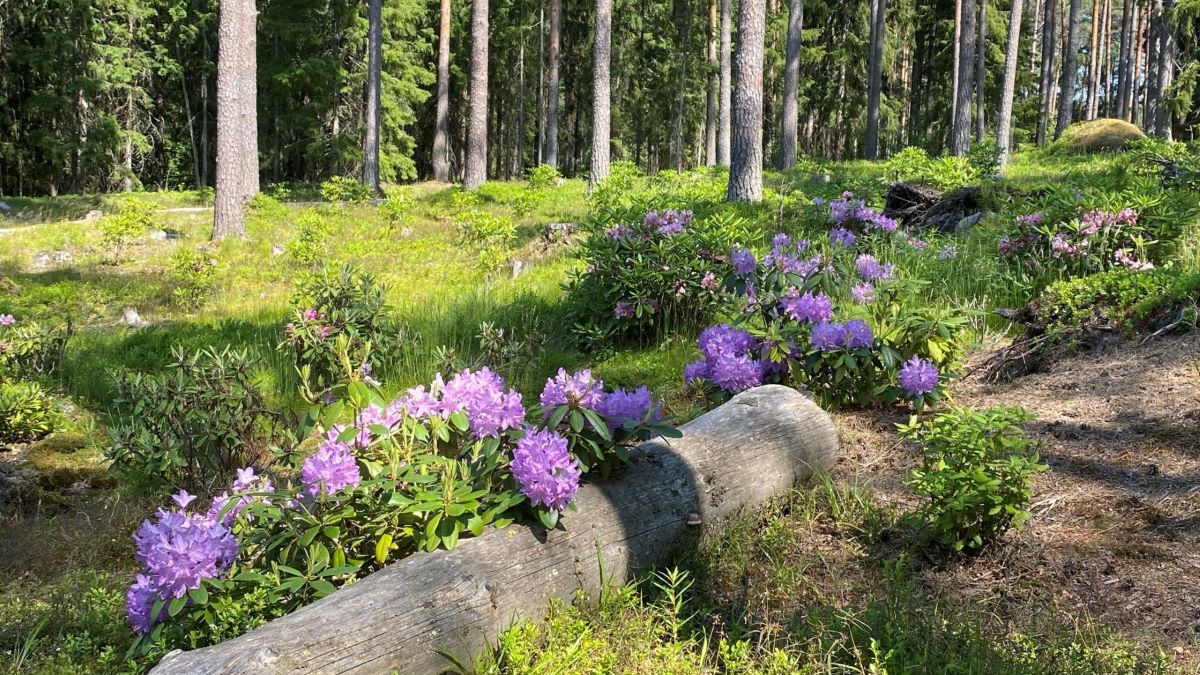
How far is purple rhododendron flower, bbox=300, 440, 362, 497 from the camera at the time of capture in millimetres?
2191

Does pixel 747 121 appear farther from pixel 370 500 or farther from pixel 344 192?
pixel 370 500

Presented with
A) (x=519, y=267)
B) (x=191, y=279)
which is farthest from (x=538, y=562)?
(x=191, y=279)

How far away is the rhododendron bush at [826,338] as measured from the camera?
3.69 metres

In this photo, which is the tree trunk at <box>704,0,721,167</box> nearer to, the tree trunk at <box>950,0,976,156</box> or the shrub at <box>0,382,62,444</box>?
the tree trunk at <box>950,0,976,156</box>

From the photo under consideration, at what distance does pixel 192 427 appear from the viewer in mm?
3801

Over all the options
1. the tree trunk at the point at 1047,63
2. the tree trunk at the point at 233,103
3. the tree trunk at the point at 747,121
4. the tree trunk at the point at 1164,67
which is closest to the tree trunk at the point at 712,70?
the tree trunk at the point at 1047,63

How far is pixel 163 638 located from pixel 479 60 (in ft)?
53.8

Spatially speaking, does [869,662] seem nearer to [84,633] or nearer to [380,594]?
[380,594]

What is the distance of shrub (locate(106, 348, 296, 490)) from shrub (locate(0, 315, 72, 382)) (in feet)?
5.77

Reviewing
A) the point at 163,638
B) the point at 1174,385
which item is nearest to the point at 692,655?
the point at 163,638

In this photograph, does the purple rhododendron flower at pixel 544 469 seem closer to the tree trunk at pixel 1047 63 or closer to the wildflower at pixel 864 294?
the wildflower at pixel 864 294

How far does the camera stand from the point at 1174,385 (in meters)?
3.55

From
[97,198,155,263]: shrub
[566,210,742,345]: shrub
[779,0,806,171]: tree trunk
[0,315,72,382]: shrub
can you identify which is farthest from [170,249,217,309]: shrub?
[779,0,806,171]: tree trunk

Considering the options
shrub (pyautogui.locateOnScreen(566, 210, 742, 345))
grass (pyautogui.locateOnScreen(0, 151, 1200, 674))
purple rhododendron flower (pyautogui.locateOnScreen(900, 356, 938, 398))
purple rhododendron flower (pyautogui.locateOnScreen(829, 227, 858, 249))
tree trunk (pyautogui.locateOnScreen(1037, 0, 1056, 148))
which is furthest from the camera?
tree trunk (pyautogui.locateOnScreen(1037, 0, 1056, 148))
